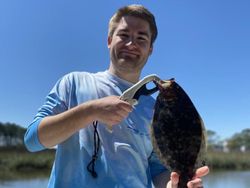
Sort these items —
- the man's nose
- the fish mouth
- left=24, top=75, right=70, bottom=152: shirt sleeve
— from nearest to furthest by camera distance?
the fish mouth, left=24, top=75, right=70, bottom=152: shirt sleeve, the man's nose

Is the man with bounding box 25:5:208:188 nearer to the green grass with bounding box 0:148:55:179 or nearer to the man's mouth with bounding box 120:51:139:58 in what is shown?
the man's mouth with bounding box 120:51:139:58

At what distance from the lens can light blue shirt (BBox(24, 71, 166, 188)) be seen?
2.19 m

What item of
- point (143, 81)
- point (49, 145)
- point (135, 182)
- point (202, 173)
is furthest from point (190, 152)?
point (49, 145)

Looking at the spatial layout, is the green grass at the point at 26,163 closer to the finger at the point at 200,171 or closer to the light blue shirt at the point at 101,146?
the light blue shirt at the point at 101,146

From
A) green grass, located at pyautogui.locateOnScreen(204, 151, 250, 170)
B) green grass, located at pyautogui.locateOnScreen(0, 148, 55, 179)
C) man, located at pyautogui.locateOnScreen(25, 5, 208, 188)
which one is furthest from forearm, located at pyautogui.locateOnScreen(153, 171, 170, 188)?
green grass, located at pyautogui.locateOnScreen(204, 151, 250, 170)

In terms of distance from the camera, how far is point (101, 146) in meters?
2.25

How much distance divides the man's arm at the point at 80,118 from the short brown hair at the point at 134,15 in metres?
0.70

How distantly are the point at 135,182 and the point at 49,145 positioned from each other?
475mm

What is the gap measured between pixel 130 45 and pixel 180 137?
31.5 inches

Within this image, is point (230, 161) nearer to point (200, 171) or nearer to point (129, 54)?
point (129, 54)

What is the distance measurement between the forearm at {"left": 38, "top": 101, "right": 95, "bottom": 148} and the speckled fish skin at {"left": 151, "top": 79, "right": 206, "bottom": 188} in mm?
355

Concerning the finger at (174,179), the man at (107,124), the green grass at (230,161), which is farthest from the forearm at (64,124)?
the green grass at (230,161)

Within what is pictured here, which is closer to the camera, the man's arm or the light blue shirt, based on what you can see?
the man's arm

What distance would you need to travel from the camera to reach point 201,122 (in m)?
1.78
